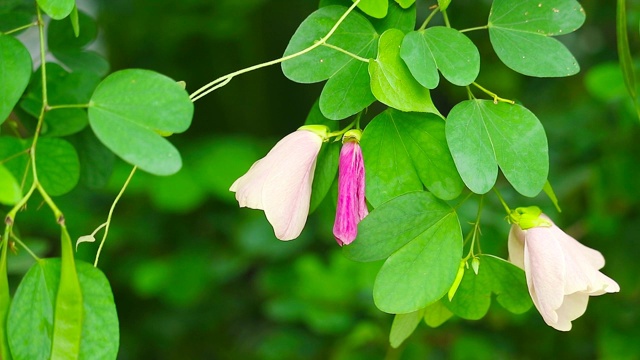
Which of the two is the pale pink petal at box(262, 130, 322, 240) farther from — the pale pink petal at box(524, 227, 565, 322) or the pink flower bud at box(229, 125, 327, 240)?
the pale pink petal at box(524, 227, 565, 322)

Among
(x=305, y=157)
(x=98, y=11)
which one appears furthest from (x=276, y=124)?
(x=305, y=157)

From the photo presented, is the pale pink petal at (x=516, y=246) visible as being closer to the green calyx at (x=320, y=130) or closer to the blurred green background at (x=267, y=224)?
the green calyx at (x=320, y=130)

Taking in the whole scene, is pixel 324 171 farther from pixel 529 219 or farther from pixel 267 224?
pixel 267 224

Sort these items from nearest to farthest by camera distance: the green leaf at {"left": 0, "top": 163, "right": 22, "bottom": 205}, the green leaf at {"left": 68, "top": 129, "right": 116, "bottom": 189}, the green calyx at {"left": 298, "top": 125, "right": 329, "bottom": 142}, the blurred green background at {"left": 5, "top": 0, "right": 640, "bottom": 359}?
the green leaf at {"left": 0, "top": 163, "right": 22, "bottom": 205} < the green calyx at {"left": 298, "top": 125, "right": 329, "bottom": 142} < the green leaf at {"left": 68, "top": 129, "right": 116, "bottom": 189} < the blurred green background at {"left": 5, "top": 0, "right": 640, "bottom": 359}

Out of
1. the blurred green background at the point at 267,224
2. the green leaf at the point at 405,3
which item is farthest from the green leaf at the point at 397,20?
the blurred green background at the point at 267,224

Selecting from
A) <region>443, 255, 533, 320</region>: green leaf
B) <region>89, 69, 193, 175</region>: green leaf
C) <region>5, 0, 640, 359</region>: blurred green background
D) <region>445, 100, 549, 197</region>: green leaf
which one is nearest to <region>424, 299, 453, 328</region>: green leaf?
<region>443, 255, 533, 320</region>: green leaf

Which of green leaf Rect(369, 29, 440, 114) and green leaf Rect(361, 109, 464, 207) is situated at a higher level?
green leaf Rect(369, 29, 440, 114)
